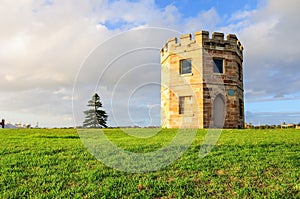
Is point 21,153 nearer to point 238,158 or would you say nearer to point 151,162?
point 151,162

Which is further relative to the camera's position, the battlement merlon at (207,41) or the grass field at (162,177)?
the battlement merlon at (207,41)

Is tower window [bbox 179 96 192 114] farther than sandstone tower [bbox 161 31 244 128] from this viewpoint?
Yes

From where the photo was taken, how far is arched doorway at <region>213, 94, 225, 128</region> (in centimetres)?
2625

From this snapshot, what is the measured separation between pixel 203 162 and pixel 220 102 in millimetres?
18313

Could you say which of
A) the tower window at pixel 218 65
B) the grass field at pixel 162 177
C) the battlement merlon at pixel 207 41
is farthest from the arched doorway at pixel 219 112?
the grass field at pixel 162 177

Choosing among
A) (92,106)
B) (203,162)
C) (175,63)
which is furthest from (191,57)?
(203,162)

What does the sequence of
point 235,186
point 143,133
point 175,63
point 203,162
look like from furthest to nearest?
point 175,63 < point 143,133 < point 203,162 < point 235,186

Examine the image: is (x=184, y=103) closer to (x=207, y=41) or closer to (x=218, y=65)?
(x=218, y=65)

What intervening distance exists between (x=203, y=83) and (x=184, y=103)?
2.60 meters

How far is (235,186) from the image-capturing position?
7.09 metres

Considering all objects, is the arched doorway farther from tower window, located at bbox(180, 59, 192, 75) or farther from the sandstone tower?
tower window, located at bbox(180, 59, 192, 75)

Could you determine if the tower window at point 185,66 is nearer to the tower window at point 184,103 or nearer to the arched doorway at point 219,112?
the tower window at point 184,103

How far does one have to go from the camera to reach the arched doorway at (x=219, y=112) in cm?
2625

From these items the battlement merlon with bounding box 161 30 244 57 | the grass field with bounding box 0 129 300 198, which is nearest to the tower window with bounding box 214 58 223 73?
the battlement merlon with bounding box 161 30 244 57
